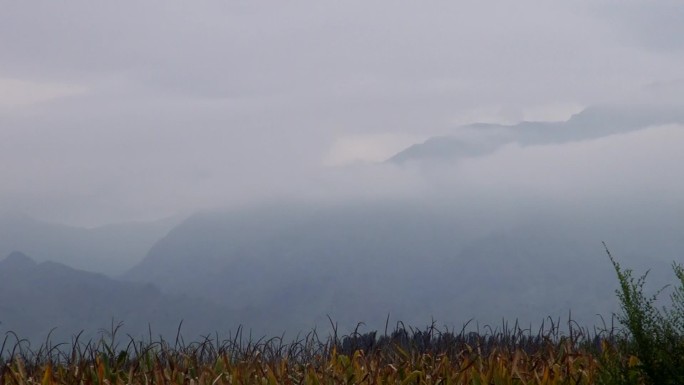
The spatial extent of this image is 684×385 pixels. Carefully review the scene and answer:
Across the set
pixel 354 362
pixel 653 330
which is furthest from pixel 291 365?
pixel 653 330

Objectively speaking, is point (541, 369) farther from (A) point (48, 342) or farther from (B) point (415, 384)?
(A) point (48, 342)

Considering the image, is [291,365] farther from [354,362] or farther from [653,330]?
[653,330]

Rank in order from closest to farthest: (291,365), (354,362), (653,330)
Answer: (653,330)
(354,362)
(291,365)

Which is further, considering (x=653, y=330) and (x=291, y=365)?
(x=291, y=365)

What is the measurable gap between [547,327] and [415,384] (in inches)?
173

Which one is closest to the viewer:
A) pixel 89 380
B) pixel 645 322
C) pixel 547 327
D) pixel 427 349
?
pixel 645 322

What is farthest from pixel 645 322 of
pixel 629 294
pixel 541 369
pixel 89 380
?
pixel 89 380

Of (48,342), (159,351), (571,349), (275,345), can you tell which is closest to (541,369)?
(571,349)

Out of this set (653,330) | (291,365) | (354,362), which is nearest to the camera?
(653,330)

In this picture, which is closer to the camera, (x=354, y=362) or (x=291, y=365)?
(x=354, y=362)

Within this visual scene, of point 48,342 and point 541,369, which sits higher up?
point 48,342

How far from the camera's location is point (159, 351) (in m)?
9.90

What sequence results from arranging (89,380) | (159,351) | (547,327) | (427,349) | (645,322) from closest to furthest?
(645,322) < (89,380) < (159,351) < (427,349) < (547,327)

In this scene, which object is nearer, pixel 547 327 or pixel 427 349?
pixel 427 349
